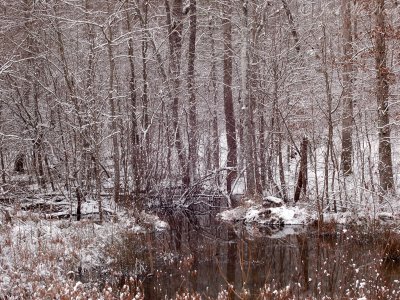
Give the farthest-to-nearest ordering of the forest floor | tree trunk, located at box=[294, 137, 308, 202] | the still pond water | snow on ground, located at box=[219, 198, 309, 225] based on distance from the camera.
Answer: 1. tree trunk, located at box=[294, 137, 308, 202]
2. snow on ground, located at box=[219, 198, 309, 225]
3. the still pond water
4. the forest floor

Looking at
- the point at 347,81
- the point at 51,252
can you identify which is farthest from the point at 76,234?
the point at 347,81

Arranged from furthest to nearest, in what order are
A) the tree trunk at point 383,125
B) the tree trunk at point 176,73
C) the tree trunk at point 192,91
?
the tree trunk at point 192,91 < the tree trunk at point 176,73 < the tree trunk at point 383,125

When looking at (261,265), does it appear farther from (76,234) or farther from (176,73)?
(176,73)

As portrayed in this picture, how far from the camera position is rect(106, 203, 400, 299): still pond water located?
21.5 feet

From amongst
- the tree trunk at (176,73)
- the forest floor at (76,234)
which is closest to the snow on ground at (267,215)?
the forest floor at (76,234)

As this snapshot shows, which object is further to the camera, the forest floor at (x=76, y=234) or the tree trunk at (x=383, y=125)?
the tree trunk at (x=383, y=125)

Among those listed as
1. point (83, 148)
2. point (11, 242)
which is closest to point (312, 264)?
point (11, 242)

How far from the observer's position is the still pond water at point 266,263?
654cm

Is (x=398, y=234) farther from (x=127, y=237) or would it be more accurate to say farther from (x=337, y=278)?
(x=127, y=237)

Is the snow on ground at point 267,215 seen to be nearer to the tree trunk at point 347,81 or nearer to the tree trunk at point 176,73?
the tree trunk at point 347,81

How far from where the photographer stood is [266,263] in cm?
847

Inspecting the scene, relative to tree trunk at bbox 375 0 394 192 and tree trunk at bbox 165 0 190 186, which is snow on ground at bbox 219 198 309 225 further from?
tree trunk at bbox 165 0 190 186

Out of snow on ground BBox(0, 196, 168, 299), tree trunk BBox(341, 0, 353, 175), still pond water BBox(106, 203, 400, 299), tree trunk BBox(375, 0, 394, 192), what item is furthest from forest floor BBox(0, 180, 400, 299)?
tree trunk BBox(341, 0, 353, 175)

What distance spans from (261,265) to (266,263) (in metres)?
0.16
